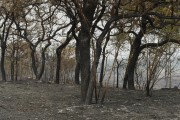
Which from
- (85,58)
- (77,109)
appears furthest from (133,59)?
(77,109)

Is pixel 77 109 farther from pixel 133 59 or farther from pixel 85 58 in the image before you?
pixel 133 59

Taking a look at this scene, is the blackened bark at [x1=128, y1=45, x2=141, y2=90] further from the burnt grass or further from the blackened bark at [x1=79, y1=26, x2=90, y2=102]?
the blackened bark at [x1=79, y1=26, x2=90, y2=102]

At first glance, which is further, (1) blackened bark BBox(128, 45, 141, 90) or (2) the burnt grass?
(1) blackened bark BBox(128, 45, 141, 90)

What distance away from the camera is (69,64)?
179 ft

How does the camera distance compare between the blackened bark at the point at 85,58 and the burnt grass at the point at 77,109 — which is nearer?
the burnt grass at the point at 77,109

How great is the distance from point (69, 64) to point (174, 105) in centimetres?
4150

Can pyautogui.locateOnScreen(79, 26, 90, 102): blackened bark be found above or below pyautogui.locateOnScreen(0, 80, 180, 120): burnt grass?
above

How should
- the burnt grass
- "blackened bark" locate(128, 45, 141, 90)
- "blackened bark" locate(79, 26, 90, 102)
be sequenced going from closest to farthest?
the burnt grass
"blackened bark" locate(79, 26, 90, 102)
"blackened bark" locate(128, 45, 141, 90)

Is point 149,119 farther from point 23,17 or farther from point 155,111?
point 23,17

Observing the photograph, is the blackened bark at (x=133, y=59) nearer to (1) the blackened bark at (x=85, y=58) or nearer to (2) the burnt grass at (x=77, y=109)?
(2) the burnt grass at (x=77, y=109)

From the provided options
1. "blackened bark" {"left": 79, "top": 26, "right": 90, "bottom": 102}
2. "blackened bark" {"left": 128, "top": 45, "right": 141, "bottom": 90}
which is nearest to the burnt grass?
"blackened bark" {"left": 79, "top": 26, "right": 90, "bottom": 102}

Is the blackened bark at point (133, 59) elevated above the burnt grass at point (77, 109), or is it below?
above

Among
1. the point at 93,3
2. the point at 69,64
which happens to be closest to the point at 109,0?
the point at 93,3

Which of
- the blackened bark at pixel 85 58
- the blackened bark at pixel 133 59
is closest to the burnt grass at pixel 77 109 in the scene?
the blackened bark at pixel 85 58
